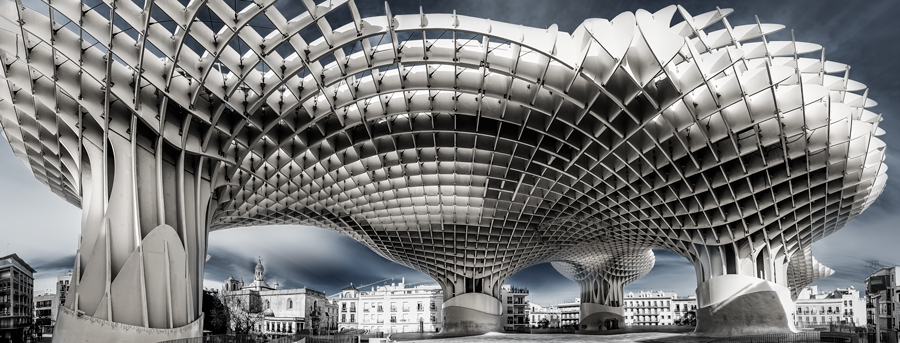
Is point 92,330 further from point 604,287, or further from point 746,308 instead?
point 604,287

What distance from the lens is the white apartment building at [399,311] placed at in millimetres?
142375

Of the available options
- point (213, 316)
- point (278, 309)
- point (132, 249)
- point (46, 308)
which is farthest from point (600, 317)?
point (46, 308)

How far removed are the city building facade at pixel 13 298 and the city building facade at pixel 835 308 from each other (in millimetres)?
193270

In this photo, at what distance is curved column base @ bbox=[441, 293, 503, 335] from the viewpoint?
7319 centimetres

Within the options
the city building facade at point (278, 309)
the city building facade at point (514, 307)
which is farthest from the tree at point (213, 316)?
the city building facade at point (514, 307)

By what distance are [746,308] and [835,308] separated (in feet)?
515

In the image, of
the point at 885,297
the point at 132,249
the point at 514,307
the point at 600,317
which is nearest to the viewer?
the point at 132,249

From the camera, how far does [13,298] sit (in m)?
99.4

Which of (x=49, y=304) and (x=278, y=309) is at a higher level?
(x=49, y=304)

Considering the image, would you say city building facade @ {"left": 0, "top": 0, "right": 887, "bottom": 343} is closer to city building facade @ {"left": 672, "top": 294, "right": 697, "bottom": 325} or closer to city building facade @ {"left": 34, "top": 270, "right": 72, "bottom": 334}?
city building facade @ {"left": 34, "top": 270, "right": 72, "bottom": 334}

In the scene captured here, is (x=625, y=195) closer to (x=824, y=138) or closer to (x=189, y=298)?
(x=824, y=138)

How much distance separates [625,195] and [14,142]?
45.4 m

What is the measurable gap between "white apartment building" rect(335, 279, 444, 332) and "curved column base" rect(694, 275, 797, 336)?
98234 mm

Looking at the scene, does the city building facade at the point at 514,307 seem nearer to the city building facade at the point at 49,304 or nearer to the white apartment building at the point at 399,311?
the white apartment building at the point at 399,311
